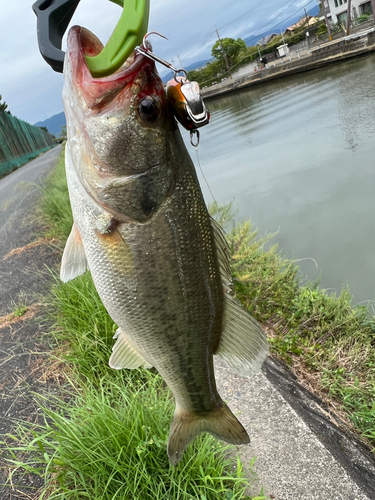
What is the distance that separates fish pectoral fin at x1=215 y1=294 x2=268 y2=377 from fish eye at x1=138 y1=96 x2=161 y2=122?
76 cm

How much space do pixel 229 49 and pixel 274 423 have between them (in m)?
68.1

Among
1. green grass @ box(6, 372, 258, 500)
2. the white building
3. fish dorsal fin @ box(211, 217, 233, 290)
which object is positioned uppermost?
the white building

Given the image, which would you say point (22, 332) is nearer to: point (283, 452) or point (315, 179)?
point (283, 452)

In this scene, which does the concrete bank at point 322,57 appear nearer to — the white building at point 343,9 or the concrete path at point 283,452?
the white building at point 343,9

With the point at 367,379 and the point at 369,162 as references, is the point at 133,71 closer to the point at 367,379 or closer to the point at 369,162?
the point at 367,379

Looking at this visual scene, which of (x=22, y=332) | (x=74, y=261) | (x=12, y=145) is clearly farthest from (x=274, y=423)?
(x=12, y=145)

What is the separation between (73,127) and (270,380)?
103 inches

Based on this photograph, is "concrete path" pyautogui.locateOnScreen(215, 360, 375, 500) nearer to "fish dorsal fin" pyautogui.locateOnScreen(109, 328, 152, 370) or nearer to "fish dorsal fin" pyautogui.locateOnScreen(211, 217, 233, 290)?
"fish dorsal fin" pyautogui.locateOnScreen(109, 328, 152, 370)

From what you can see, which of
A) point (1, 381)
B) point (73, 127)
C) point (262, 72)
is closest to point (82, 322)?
point (1, 381)

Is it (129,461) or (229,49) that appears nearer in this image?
(129,461)

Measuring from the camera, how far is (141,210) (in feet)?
4.27

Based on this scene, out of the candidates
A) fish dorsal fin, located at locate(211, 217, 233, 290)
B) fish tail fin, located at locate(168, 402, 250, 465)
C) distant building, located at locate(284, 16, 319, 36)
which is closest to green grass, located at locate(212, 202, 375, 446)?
fish tail fin, located at locate(168, 402, 250, 465)

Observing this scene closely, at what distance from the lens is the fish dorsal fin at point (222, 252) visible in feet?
4.70

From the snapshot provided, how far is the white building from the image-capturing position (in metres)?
45.9
